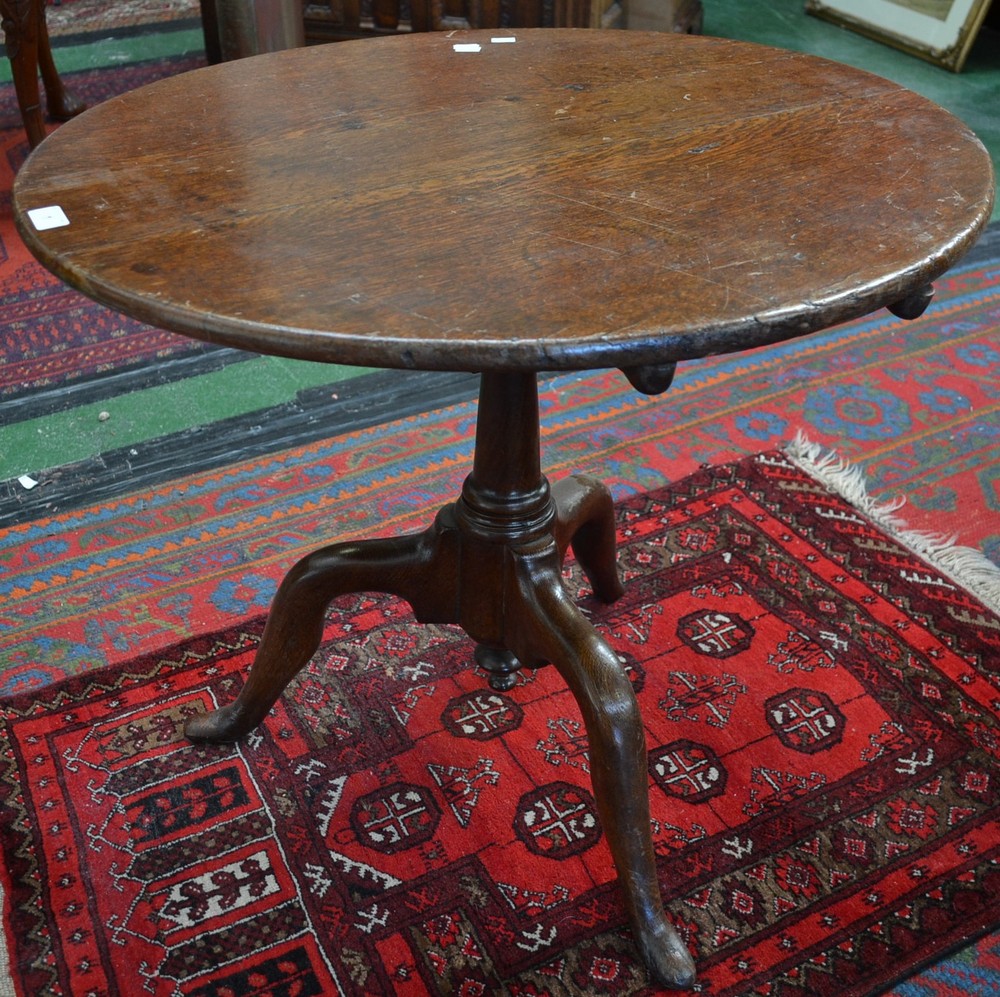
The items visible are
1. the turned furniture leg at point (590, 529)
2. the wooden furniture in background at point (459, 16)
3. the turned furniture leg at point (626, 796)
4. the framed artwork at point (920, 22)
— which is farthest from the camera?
the framed artwork at point (920, 22)

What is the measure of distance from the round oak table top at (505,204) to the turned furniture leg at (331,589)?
1.51 feet

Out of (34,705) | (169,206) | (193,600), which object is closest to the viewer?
(169,206)

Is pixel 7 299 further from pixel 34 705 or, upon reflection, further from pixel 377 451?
pixel 34 705

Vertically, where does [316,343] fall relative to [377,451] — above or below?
above

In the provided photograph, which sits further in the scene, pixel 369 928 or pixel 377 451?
pixel 377 451

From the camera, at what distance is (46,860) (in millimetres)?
1314

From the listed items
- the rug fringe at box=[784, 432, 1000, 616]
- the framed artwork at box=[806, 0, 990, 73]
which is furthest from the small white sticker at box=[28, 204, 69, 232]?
the framed artwork at box=[806, 0, 990, 73]

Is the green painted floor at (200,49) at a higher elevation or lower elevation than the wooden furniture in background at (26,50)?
lower

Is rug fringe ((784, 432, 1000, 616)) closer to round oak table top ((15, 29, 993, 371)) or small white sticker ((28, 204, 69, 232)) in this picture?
round oak table top ((15, 29, 993, 371))

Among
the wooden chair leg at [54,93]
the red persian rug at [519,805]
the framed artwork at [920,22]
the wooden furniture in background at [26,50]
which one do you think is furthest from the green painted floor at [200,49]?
the wooden furniture in background at [26,50]

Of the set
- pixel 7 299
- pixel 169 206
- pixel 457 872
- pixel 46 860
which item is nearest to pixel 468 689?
pixel 457 872

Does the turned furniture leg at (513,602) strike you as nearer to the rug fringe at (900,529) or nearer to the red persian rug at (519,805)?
the red persian rug at (519,805)

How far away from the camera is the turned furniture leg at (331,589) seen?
53.8 inches

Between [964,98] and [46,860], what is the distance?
138 inches
